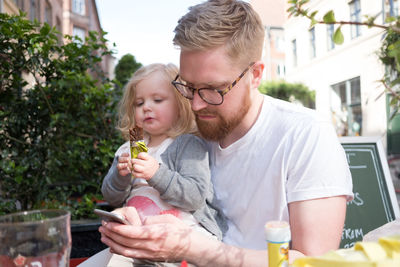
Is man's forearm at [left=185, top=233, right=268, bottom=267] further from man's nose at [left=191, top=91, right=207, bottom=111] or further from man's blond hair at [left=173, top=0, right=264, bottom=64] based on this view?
man's blond hair at [left=173, top=0, right=264, bottom=64]

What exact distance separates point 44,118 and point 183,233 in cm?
222

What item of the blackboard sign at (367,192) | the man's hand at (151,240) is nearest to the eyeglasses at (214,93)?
the man's hand at (151,240)

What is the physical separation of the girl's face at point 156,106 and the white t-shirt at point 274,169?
416 mm

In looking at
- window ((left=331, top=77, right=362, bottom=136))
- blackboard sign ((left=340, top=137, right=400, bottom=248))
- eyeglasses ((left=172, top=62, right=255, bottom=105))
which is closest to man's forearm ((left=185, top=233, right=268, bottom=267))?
eyeglasses ((left=172, top=62, right=255, bottom=105))

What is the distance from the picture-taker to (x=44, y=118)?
319 centimetres

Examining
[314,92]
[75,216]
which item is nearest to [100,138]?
[75,216]

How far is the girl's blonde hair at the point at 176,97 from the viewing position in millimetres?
2205

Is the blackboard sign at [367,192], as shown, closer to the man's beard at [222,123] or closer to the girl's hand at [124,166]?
the man's beard at [222,123]

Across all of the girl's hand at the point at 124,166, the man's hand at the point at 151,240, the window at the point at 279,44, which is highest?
the window at the point at 279,44

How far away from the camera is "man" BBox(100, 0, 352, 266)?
144 cm

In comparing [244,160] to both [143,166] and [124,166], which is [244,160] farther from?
[124,166]

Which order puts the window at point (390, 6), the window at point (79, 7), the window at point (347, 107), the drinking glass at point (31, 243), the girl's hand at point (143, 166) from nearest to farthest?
the drinking glass at point (31, 243) → the girl's hand at point (143, 166) → the window at point (390, 6) → the window at point (347, 107) → the window at point (79, 7)

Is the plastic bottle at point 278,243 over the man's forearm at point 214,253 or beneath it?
over

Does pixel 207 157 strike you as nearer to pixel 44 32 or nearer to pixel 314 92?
pixel 44 32
